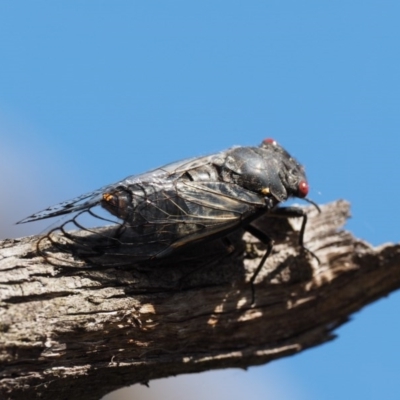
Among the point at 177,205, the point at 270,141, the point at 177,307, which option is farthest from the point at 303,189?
the point at 177,307

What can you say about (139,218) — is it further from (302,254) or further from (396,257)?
(396,257)

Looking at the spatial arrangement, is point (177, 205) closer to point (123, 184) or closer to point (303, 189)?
→ point (123, 184)

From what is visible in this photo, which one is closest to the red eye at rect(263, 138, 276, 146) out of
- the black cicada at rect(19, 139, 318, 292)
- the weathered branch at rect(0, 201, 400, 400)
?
the black cicada at rect(19, 139, 318, 292)

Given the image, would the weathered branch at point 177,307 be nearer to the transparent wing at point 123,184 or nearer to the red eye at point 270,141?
the transparent wing at point 123,184

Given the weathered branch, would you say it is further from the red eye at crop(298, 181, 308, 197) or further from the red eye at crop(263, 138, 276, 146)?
the red eye at crop(263, 138, 276, 146)

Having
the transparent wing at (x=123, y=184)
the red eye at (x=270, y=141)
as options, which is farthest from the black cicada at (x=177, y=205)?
the red eye at (x=270, y=141)
